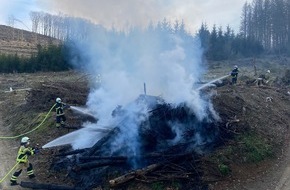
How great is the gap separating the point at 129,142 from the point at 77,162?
214 cm

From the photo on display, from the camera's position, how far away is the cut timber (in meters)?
10.6

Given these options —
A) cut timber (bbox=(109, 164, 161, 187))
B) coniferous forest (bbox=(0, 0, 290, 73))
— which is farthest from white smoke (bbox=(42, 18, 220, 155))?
coniferous forest (bbox=(0, 0, 290, 73))

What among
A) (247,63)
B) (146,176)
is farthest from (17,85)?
(247,63)

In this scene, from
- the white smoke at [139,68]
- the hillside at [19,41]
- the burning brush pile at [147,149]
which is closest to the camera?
the burning brush pile at [147,149]

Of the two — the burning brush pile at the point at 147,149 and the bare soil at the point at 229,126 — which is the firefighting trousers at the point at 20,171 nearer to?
the bare soil at the point at 229,126

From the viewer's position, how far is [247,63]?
170 feet

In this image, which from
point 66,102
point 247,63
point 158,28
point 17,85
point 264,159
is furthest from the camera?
point 247,63

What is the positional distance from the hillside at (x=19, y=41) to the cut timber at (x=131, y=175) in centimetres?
4920

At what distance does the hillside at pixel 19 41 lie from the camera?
60097 millimetres

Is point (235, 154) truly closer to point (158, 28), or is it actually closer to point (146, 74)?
point (146, 74)

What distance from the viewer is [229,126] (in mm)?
14516

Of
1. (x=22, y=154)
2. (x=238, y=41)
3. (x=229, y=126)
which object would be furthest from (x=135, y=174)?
(x=238, y=41)

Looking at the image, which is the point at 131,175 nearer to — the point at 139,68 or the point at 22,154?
the point at 22,154

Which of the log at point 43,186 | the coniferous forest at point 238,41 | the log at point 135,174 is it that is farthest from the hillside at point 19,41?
the log at point 135,174
